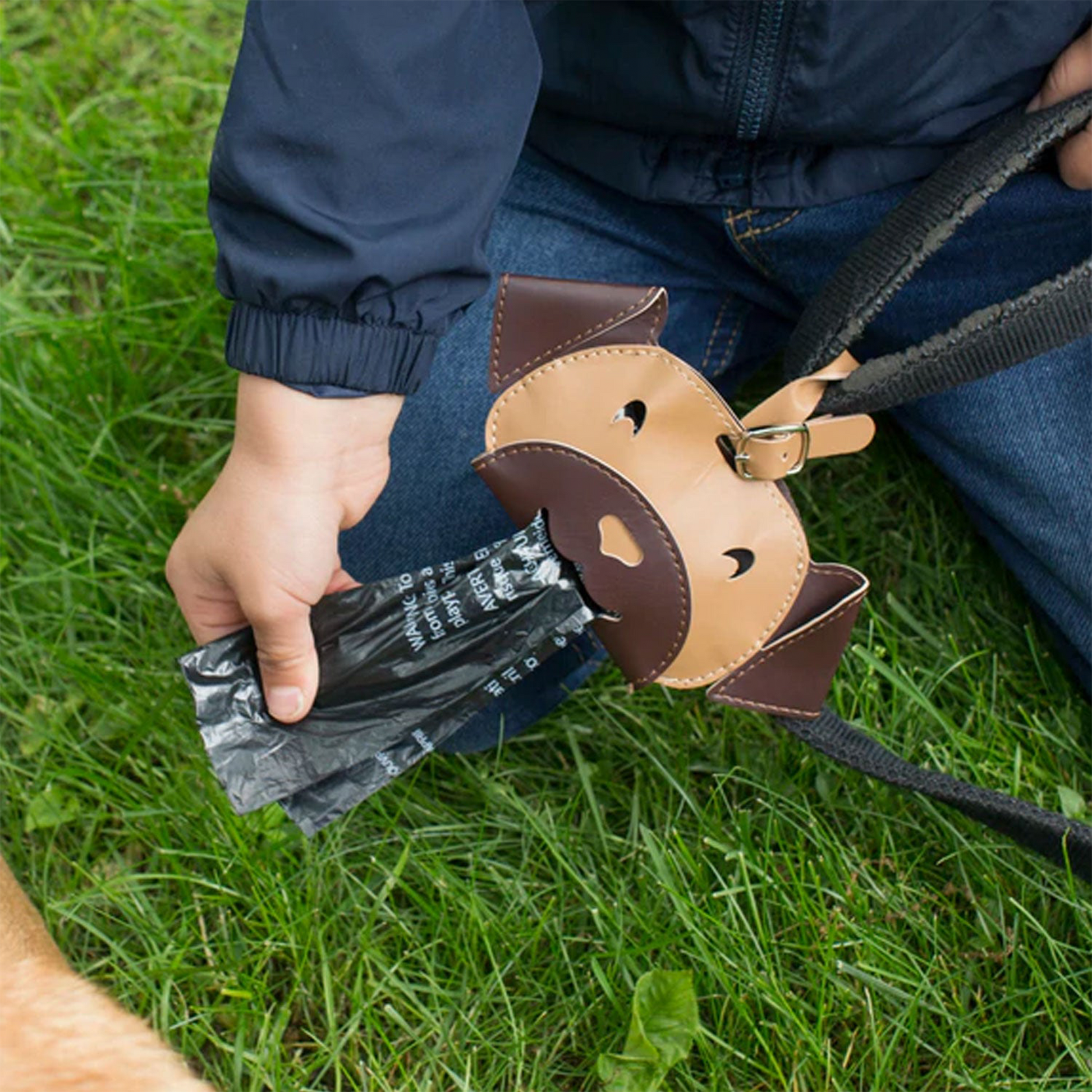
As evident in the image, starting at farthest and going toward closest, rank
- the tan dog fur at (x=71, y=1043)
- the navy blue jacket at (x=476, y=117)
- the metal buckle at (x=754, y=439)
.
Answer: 1. the metal buckle at (x=754, y=439)
2. the navy blue jacket at (x=476, y=117)
3. the tan dog fur at (x=71, y=1043)

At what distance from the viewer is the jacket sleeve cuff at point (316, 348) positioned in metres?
0.87

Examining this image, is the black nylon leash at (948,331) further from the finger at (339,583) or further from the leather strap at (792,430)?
the finger at (339,583)

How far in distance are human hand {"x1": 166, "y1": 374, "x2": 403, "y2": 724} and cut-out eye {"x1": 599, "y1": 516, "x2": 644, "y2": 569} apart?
183mm

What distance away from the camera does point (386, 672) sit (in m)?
0.95

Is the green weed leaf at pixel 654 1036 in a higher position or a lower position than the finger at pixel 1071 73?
lower

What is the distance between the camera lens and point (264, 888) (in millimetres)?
1073

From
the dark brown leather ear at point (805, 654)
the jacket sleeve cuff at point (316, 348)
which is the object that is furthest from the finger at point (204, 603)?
the dark brown leather ear at point (805, 654)

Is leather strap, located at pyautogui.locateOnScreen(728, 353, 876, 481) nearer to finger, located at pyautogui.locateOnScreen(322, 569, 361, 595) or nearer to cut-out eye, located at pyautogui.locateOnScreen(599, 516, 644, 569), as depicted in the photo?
cut-out eye, located at pyautogui.locateOnScreen(599, 516, 644, 569)

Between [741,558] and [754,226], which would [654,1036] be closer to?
[741,558]

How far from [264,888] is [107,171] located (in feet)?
3.11

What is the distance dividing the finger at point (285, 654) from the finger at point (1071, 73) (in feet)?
2.39

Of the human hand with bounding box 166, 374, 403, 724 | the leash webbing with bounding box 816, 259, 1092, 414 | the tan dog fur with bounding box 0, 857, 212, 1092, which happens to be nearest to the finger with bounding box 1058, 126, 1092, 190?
the leash webbing with bounding box 816, 259, 1092, 414

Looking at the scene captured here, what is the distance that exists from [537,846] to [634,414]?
0.42m

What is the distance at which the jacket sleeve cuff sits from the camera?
2.86ft
